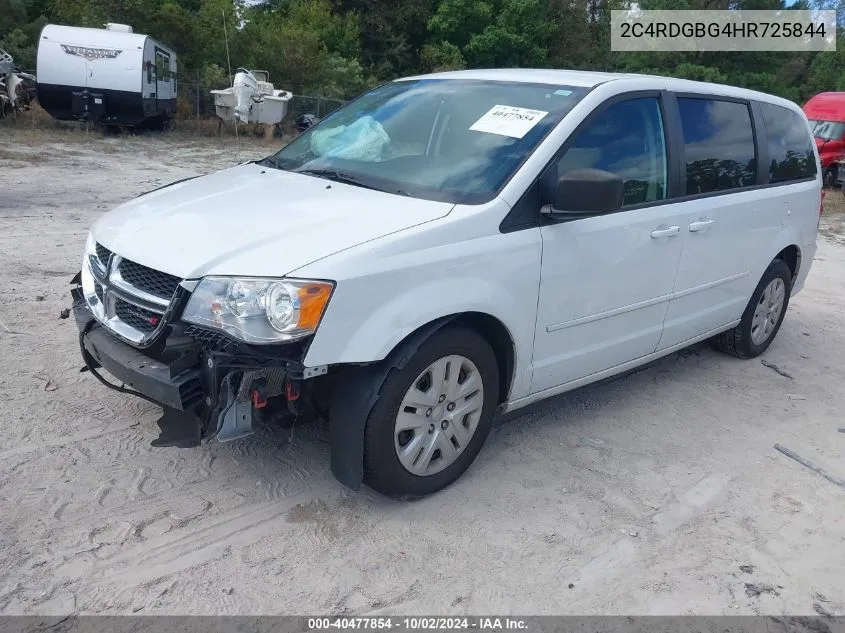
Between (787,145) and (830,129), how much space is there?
46.3 ft

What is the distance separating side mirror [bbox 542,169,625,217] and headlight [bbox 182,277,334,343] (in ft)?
3.96

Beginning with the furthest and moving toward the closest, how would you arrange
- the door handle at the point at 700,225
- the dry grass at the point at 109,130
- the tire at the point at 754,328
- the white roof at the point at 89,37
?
1. the dry grass at the point at 109,130
2. the white roof at the point at 89,37
3. the tire at the point at 754,328
4. the door handle at the point at 700,225

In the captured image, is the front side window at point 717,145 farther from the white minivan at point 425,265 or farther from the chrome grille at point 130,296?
the chrome grille at point 130,296

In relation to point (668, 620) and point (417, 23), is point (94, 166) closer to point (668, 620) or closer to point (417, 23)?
point (668, 620)

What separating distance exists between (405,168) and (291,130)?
20.8 metres

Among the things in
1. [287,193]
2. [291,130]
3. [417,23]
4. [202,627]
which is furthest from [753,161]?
[417,23]

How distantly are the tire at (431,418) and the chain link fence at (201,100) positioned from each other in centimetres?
2033

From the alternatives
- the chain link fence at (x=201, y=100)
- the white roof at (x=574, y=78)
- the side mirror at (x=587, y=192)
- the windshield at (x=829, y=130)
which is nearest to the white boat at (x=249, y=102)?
the chain link fence at (x=201, y=100)

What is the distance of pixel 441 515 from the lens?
11.1 ft

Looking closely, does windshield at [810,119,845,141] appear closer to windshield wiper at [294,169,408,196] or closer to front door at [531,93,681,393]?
front door at [531,93,681,393]

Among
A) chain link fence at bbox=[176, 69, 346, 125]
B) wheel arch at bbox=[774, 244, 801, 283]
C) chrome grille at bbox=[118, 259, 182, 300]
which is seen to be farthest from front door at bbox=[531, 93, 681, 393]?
chain link fence at bbox=[176, 69, 346, 125]

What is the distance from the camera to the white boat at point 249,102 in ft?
66.8

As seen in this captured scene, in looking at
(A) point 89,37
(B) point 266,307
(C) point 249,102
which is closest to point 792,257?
(B) point 266,307

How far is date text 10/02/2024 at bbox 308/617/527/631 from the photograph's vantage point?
271cm
